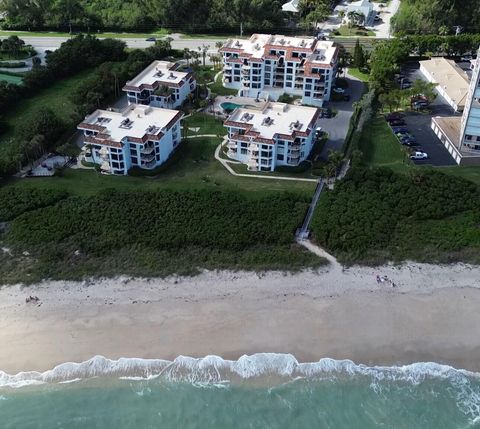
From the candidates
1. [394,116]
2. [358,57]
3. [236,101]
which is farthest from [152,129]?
[358,57]

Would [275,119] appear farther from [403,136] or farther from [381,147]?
[403,136]

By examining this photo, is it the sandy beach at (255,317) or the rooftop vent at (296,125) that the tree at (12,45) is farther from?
the sandy beach at (255,317)

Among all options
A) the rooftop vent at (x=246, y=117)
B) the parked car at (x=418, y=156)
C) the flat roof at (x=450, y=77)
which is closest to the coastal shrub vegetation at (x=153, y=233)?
the rooftop vent at (x=246, y=117)

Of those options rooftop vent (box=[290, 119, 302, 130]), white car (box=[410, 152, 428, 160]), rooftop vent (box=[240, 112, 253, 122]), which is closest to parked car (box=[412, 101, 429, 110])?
white car (box=[410, 152, 428, 160])

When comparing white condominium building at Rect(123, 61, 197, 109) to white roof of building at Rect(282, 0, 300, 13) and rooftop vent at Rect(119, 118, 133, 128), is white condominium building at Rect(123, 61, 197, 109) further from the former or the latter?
white roof of building at Rect(282, 0, 300, 13)

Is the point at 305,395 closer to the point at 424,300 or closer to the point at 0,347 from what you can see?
the point at 424,300

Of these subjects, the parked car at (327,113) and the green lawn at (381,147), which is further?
the parked car at (327,113)

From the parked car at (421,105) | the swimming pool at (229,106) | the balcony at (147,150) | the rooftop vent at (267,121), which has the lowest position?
the swimming pool at (229,106)
